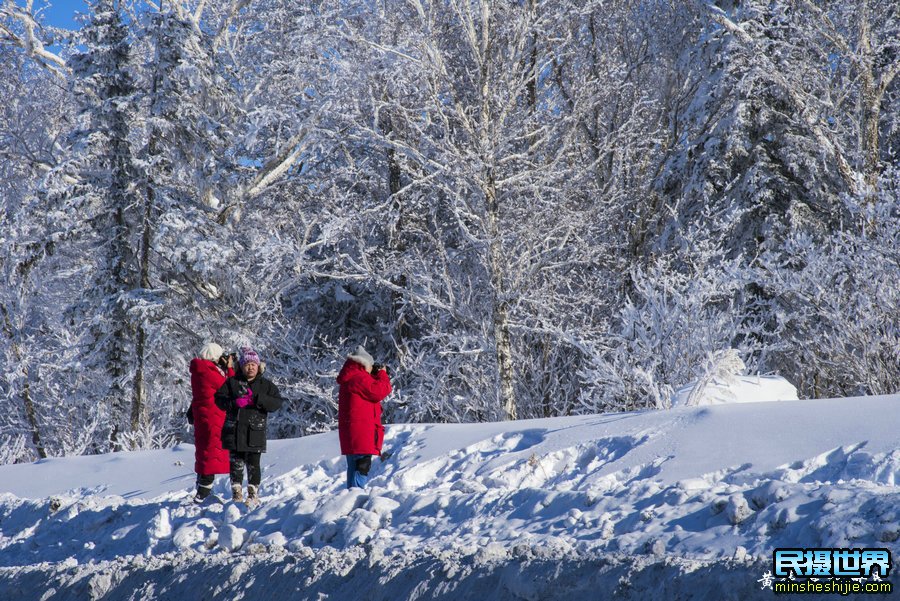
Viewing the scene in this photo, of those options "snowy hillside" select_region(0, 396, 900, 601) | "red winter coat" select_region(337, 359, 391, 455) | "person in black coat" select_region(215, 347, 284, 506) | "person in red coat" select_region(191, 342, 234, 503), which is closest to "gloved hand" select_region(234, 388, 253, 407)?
"person in black coat" select_region(215, 347, 284, 506)

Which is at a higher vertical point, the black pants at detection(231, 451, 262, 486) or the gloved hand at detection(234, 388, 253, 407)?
the gloved hand at detection(234, 388, 253, 407)

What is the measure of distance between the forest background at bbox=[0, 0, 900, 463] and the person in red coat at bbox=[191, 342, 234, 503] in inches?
236

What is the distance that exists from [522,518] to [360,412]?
7.81ft

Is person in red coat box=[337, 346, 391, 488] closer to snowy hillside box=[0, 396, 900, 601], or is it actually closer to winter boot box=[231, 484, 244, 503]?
snowy hillside box=[0, 396, 900, 601]

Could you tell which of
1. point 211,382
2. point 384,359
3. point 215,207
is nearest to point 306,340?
point 384,359

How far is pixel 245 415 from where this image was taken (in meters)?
8.17

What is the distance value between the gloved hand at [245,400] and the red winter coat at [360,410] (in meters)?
0.77

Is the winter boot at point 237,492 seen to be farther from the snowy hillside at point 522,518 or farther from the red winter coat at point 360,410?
the red winter coat at point 360,410

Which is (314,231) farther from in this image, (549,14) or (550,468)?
(550,468)

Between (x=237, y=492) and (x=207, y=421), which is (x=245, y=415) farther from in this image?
(x=237, y=492)

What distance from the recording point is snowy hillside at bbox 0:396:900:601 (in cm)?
484

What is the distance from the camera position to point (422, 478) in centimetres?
859

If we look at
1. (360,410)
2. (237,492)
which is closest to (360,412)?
(360,410)

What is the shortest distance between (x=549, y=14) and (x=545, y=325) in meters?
6.45
